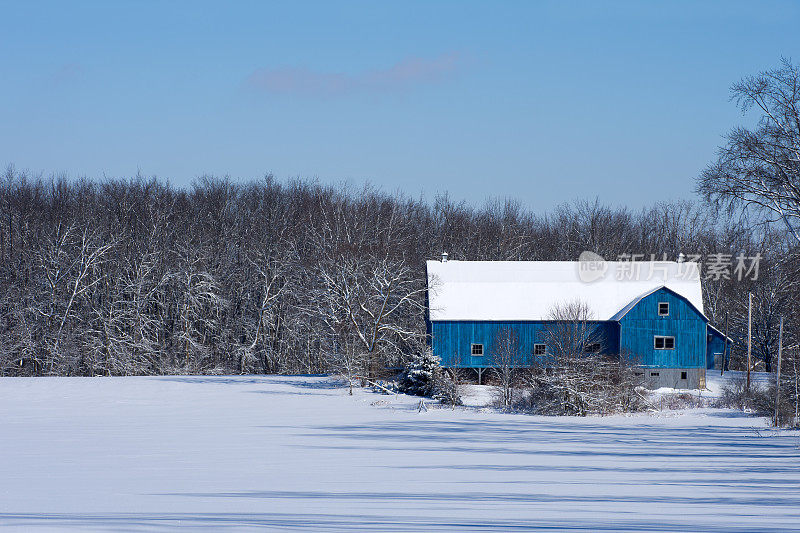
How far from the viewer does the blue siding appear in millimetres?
39844

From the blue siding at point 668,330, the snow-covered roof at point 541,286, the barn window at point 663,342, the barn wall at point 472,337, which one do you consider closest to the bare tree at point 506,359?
the barn wall at point 472,337

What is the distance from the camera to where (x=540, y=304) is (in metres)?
41.0

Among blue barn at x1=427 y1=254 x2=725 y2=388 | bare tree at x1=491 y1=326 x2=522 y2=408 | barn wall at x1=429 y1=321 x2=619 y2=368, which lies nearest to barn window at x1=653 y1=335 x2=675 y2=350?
blue barn at x1=427 y1=254 x2=725 y2=388

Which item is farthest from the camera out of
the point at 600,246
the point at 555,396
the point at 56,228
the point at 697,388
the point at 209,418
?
the point at 600,246

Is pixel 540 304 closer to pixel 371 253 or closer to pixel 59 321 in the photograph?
pixel 371 253

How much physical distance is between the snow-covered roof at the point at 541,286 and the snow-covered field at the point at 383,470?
11072 mm

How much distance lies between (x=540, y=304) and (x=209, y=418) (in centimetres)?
2049

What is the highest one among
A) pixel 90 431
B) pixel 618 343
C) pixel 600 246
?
pixel 600 246

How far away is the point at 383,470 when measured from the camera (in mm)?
15984

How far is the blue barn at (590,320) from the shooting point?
3991 cm

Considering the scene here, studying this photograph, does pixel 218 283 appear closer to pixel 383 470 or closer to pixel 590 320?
pixel 590 320

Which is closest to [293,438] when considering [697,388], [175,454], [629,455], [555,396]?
[175,454]

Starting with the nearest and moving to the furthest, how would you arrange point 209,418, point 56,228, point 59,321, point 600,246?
point 209,418, point 59,321, point 56,228, point 600,246

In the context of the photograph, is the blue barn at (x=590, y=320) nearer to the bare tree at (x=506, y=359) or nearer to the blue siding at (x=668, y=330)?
the blue siding at (x=668, y=330)
